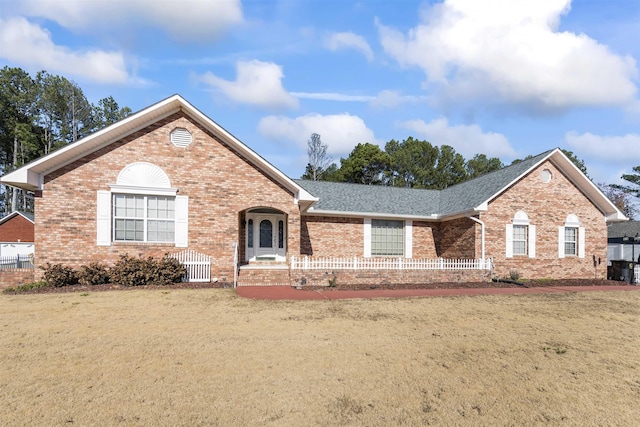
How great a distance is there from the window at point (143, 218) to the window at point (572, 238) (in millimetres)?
18390

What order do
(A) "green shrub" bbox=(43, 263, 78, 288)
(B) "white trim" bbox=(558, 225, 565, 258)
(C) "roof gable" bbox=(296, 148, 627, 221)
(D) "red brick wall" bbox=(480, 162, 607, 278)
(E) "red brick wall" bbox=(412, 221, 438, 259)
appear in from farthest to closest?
1. (E) "red brick wall" bbox=(412, 221, 438, 259)
2. (B) "white trim" bbox=(558, 225, 565, 258)
3. (C) "roof gable" bbox=(296, 148, 627, 221)
4. (D) "red brick wall" bbox=(480, 162, 607, 278)
5. (A) "green shrub" bbox=(43, 263, 78, 288)

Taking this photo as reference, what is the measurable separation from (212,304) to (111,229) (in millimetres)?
6307

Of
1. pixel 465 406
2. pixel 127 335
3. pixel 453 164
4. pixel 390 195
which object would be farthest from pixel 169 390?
pixel 453 164

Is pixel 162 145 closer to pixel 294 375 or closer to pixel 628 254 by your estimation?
pixel 294 375

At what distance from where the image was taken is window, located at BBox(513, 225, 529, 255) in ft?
58.1

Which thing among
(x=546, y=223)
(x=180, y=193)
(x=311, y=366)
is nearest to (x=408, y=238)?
(x=546, y=223)

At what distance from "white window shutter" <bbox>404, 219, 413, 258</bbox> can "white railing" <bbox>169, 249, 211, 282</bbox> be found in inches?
399

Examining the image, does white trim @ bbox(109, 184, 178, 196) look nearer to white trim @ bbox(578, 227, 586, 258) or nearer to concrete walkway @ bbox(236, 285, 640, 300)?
concrete walkway @ bbox(236, 285, 640, 300)

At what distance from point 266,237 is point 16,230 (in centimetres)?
2672

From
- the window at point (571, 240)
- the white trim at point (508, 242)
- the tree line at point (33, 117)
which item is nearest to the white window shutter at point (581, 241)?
the window at point (571, 240)

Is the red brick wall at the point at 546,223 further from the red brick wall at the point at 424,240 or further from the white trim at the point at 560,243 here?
the red brick wall at the point at 424,240

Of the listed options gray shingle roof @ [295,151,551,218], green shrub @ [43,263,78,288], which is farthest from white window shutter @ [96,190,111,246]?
gray shingle roof @ [295,151,551,218]

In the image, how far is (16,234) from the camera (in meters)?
31.1

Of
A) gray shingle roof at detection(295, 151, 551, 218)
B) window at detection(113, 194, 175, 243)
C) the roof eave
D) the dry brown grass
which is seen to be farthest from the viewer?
gray shingle roof at detection(295, 151, 551, 218)
